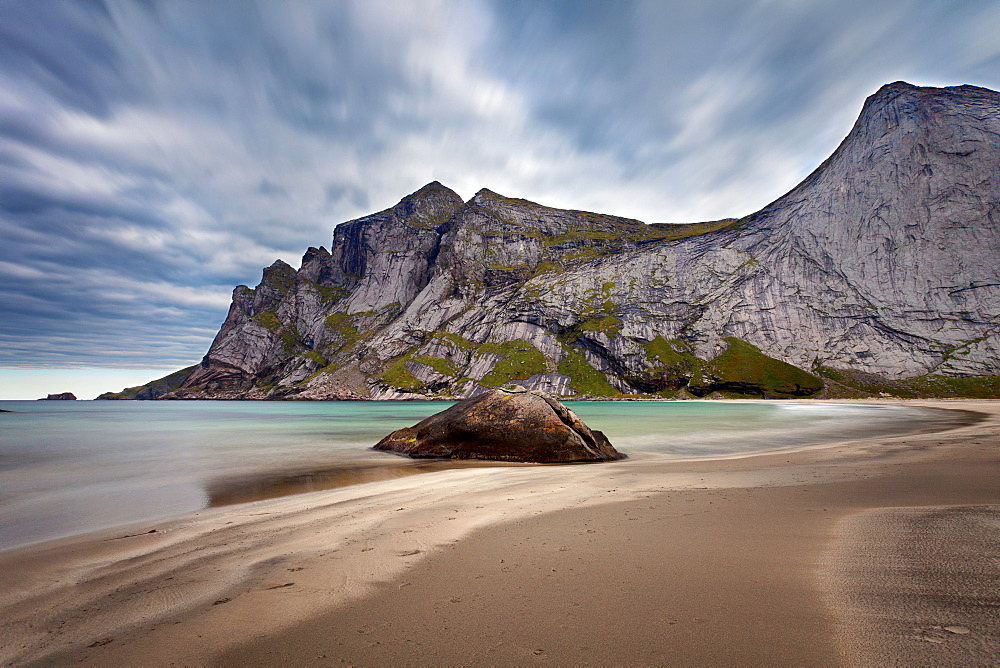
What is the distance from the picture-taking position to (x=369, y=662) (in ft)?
10.1

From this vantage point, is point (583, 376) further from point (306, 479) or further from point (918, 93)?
point (306, 479)

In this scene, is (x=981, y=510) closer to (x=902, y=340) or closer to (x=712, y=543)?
(x=712, y=543)

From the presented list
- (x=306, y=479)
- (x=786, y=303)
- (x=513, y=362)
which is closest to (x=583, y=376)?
(x=513, y=362)

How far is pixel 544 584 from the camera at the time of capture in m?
4.41

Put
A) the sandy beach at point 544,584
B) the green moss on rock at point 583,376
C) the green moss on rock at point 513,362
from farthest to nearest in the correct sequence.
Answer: the green moss on rock at point 513,362 < the green moss on rock at point 583,376 < the sandy beach at point 544,584

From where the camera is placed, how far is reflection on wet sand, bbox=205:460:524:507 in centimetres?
1180

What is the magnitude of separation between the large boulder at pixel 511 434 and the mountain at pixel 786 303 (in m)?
116

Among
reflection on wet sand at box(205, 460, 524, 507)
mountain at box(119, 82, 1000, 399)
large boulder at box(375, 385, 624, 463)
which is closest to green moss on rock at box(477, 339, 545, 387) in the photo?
mountain at box(119, 82, 1000, 399)

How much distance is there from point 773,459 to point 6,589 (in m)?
19.2

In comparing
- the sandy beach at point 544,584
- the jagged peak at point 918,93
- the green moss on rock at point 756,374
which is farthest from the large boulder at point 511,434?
the jagged peak at point 918,93

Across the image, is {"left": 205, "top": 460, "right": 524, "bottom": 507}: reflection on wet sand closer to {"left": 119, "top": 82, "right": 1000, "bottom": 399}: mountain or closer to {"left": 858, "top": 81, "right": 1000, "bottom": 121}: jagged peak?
{"left": 119, "top": 82, "right": 1000, "bottom": 399}: mountain

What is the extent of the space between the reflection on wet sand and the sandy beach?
2.92 metres

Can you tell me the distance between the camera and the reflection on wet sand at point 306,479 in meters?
11.8

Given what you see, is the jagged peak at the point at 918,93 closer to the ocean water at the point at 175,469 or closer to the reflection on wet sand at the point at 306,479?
the ocean water at the point at 175,469
